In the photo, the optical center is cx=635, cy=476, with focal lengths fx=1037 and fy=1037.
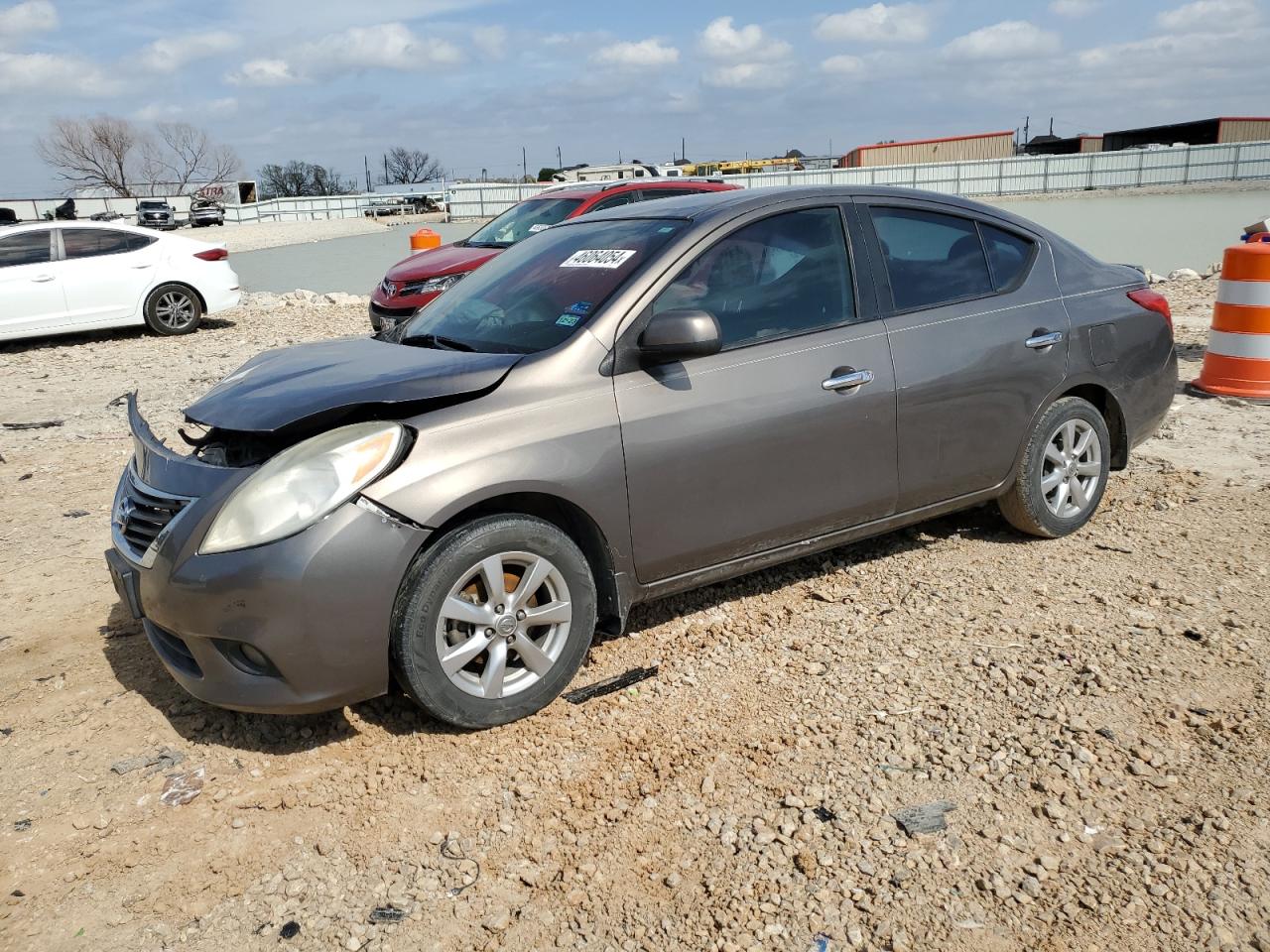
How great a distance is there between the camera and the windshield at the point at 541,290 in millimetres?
3895

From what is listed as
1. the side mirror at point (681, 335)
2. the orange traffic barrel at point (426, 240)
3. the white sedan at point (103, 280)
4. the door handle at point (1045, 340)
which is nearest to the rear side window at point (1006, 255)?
the door handle at point (1045, 340)

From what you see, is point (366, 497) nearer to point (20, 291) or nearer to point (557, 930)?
point (557, 930)

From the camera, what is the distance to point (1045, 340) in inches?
187

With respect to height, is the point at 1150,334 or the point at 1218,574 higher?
the point at 1150,334

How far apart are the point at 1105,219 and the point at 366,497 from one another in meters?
27.1

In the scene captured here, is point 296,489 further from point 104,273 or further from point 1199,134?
point 1199,134

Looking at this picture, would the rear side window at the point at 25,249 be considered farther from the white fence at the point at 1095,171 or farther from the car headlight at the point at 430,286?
the white fence at the point at 1095,171

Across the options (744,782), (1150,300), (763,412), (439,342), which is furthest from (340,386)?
(1150,300)

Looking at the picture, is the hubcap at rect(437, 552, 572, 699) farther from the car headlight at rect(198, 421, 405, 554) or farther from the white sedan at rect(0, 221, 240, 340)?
the white sedan at rect(0, 221, 240, 340)

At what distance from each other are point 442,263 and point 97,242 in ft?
16.5

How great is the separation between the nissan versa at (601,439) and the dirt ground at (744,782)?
33 centimetres

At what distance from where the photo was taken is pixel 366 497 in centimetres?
317

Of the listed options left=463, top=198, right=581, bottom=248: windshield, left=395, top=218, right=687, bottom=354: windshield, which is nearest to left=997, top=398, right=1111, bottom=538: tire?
left=395, top=218, right=687, bottom=354: windshield

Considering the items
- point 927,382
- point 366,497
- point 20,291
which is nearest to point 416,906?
point 366,497
